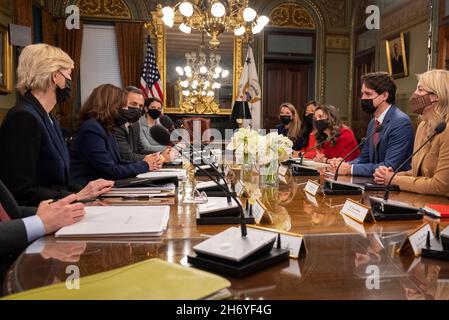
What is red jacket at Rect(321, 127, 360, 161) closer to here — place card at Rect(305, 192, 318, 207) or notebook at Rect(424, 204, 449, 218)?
place card at Rect(305, 192, 318, 207)

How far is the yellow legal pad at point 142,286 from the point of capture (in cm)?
74

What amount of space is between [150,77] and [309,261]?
6727mm

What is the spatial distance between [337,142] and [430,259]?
3112mm

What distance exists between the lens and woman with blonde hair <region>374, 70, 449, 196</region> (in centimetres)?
197

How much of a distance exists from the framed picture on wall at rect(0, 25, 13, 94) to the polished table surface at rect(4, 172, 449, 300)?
15.4ft

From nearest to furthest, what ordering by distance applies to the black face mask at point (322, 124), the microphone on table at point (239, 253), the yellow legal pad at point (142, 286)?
→ the yellow legal pad at point (142, 286)
the microphone on table at point (239, 253)
the black face mask at point (322, 124)

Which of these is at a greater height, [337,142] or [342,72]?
[342,72]

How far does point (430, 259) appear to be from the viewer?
3.37 ft

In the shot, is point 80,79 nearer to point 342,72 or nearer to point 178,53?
point 178,53

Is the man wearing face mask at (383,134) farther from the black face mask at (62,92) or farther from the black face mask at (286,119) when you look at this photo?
the black face mask at (286,119)

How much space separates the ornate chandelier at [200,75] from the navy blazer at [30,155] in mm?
5768

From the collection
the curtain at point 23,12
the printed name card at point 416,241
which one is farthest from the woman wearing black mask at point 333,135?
the curtain at point 23,12

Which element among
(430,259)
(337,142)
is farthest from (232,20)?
(430,259)

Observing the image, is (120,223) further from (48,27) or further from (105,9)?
(105,9)
